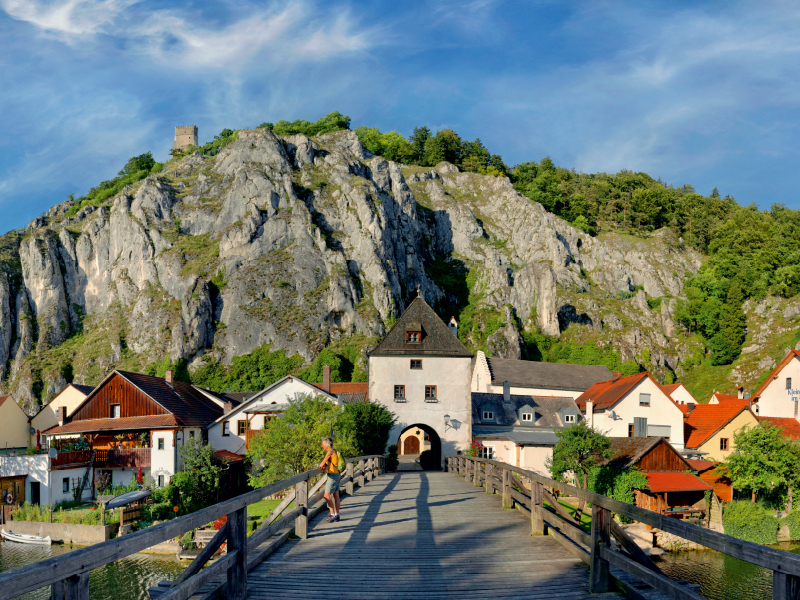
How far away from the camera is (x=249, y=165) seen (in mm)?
100250

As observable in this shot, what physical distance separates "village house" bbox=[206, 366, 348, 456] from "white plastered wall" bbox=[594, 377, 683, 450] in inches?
873

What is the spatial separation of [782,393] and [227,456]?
43337 millimetres

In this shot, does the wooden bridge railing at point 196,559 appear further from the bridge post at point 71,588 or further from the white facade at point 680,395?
the white facade at point 680,395

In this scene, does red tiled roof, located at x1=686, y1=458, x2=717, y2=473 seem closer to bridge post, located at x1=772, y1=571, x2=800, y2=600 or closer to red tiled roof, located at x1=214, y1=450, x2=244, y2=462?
red tiled roof, located at x1=214, y1=450, x2=244, y2=462

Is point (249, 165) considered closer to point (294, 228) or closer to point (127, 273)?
point (294, 228)

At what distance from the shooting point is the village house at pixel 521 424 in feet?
135

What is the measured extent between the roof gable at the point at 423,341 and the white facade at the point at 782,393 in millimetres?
28355

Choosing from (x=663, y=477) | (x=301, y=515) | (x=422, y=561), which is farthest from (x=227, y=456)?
(x=422, y=561)

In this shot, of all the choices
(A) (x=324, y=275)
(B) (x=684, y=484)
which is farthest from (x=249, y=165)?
(B) (x=684, y=484)

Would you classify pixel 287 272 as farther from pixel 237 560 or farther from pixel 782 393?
pixel 237 560

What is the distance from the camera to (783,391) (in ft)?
161

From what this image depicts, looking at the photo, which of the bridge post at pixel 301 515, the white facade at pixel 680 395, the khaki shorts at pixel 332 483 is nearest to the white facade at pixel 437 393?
the khaki shorts at pixel 332 483

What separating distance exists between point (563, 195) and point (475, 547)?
130m

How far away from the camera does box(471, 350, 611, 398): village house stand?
59.1 m
